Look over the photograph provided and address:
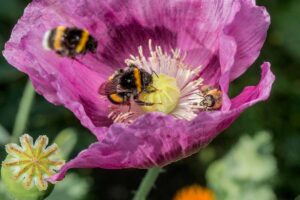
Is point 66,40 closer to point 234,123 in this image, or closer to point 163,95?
point 163,95

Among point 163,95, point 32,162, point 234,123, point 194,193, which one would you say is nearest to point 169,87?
point 163,95

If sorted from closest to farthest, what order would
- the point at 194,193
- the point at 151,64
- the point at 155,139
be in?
the point at 155,139 → the point at 151,64 → the point at 194,193

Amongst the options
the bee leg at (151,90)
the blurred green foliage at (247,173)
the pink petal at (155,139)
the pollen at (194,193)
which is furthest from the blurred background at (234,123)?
the pink petal at (155,139)

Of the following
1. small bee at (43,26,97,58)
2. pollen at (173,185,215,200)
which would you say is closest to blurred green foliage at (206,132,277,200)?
pollen at (173,185,215,200)

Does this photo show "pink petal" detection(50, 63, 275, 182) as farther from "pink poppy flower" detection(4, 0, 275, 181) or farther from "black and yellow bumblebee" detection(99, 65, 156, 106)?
"black and yellow bumblebee" detection(99, 65, 156, 106)

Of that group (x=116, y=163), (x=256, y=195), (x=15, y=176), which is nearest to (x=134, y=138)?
(x=116, y=163)
